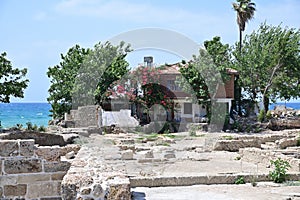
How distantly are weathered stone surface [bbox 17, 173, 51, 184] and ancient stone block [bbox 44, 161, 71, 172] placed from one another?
0.41 feet

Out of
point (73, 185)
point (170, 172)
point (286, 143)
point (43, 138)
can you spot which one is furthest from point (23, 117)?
point (73, 185)

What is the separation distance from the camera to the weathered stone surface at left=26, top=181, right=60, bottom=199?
7363mm

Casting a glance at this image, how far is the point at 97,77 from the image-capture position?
111 ft

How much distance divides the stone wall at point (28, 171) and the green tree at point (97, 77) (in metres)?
25.8

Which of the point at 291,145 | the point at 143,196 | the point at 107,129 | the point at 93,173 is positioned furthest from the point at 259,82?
the point at 93,173

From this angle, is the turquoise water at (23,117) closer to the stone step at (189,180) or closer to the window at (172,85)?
the window at (172,85)

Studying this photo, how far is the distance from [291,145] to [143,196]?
12.4m

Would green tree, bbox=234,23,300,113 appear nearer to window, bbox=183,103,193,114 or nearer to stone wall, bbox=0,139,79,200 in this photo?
window, bbox=183,103,193,114

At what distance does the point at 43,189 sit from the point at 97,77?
1059 inches

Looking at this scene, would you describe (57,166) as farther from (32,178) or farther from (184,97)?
(184,97)

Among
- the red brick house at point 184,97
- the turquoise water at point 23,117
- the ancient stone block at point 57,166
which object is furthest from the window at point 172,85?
the ancient stone block at point 57,166

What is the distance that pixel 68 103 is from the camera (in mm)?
35500

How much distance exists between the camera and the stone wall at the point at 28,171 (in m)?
7.20

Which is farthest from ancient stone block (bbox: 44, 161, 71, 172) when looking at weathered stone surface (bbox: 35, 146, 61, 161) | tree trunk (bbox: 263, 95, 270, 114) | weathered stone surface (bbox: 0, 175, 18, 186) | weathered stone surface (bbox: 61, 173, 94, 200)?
tree trunk (bbox: 263, 95, 270, 114)
